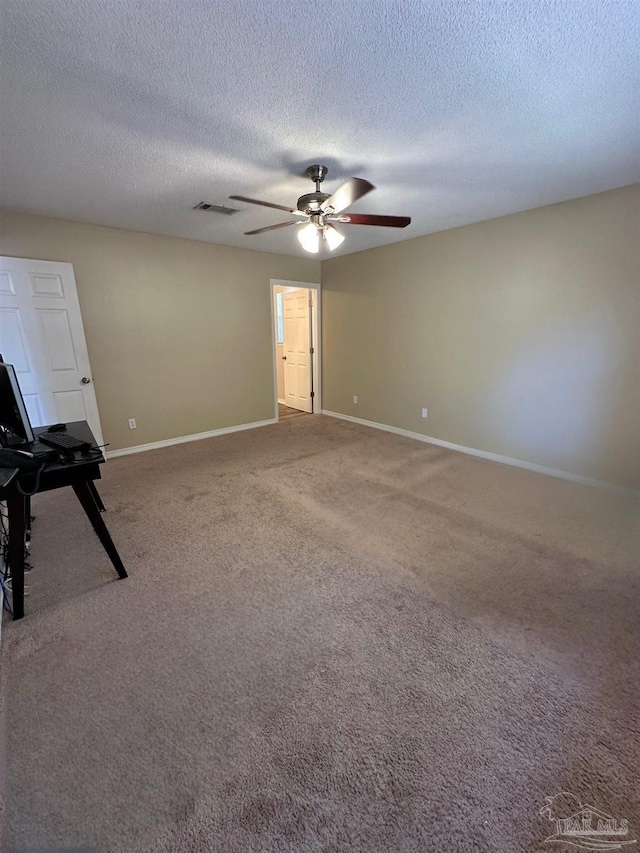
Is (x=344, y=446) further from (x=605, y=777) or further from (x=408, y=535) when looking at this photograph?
(x=605, y=777)

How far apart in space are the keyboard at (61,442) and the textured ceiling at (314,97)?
166 centimetres

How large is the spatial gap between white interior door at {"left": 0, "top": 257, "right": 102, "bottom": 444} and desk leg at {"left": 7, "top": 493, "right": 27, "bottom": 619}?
2.10 metres

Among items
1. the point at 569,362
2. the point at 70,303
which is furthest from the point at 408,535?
the point at 70,303

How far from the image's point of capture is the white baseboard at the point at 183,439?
13.6 feet

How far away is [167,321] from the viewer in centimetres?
422

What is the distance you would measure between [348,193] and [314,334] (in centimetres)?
367

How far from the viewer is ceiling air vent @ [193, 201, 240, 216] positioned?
9.90 ft

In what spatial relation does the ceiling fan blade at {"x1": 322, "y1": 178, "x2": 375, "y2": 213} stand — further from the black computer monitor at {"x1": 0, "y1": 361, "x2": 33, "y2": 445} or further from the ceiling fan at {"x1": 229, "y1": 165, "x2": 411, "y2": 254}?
the black computer monitor at {"x1": 0, "y1": 361, "x2": 33, "y2": 445}

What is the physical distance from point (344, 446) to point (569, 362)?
2.45 meters

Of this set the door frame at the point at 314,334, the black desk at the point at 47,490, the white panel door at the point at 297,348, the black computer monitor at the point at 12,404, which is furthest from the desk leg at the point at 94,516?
the white panel door at the point at 297,348

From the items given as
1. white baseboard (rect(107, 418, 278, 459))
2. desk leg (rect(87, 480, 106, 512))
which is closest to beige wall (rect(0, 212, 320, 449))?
white baseboard (rect(107, 418, 278, 459))

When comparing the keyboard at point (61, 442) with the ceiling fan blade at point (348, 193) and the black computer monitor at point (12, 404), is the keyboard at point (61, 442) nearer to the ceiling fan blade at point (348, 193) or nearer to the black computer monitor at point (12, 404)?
the black computer monitor at point (12, 404)

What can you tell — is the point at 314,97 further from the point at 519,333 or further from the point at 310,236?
the point at 519,333

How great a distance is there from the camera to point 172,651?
65.6 inches
